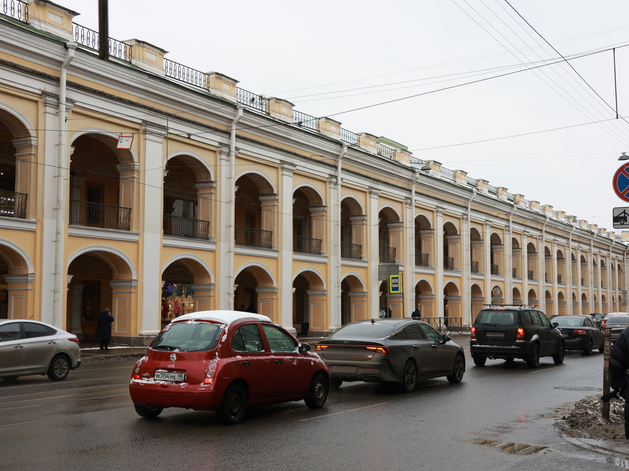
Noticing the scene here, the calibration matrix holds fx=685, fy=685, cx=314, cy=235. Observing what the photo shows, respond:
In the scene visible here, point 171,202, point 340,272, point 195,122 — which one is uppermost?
point 195,122

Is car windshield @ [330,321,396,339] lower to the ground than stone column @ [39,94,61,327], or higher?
lower

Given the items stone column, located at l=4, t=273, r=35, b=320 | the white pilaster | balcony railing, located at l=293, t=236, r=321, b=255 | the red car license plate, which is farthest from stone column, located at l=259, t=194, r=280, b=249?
the red car license plate

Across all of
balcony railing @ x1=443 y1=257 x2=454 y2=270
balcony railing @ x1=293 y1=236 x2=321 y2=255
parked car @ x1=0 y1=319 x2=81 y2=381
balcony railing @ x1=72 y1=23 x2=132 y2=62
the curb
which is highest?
balcony railing @ x1=72 y1=23 x2=132 y2=62

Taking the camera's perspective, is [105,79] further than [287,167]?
No

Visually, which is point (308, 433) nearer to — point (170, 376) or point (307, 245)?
point (170, 376)

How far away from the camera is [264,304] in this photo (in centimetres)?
3111

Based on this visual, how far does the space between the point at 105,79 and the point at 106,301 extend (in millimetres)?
11545

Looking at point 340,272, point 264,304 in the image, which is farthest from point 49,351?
point 340,272

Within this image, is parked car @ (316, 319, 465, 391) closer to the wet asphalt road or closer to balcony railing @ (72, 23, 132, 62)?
the wet asphalt road

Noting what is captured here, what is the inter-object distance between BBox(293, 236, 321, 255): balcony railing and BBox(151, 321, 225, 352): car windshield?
23.5 meters

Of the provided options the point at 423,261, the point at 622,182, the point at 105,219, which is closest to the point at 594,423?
the point at 622,182

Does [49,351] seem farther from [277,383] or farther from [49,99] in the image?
[49,99]

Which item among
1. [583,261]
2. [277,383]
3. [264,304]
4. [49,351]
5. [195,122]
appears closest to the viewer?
[277,383]

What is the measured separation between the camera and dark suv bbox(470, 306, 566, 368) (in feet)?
60.6
